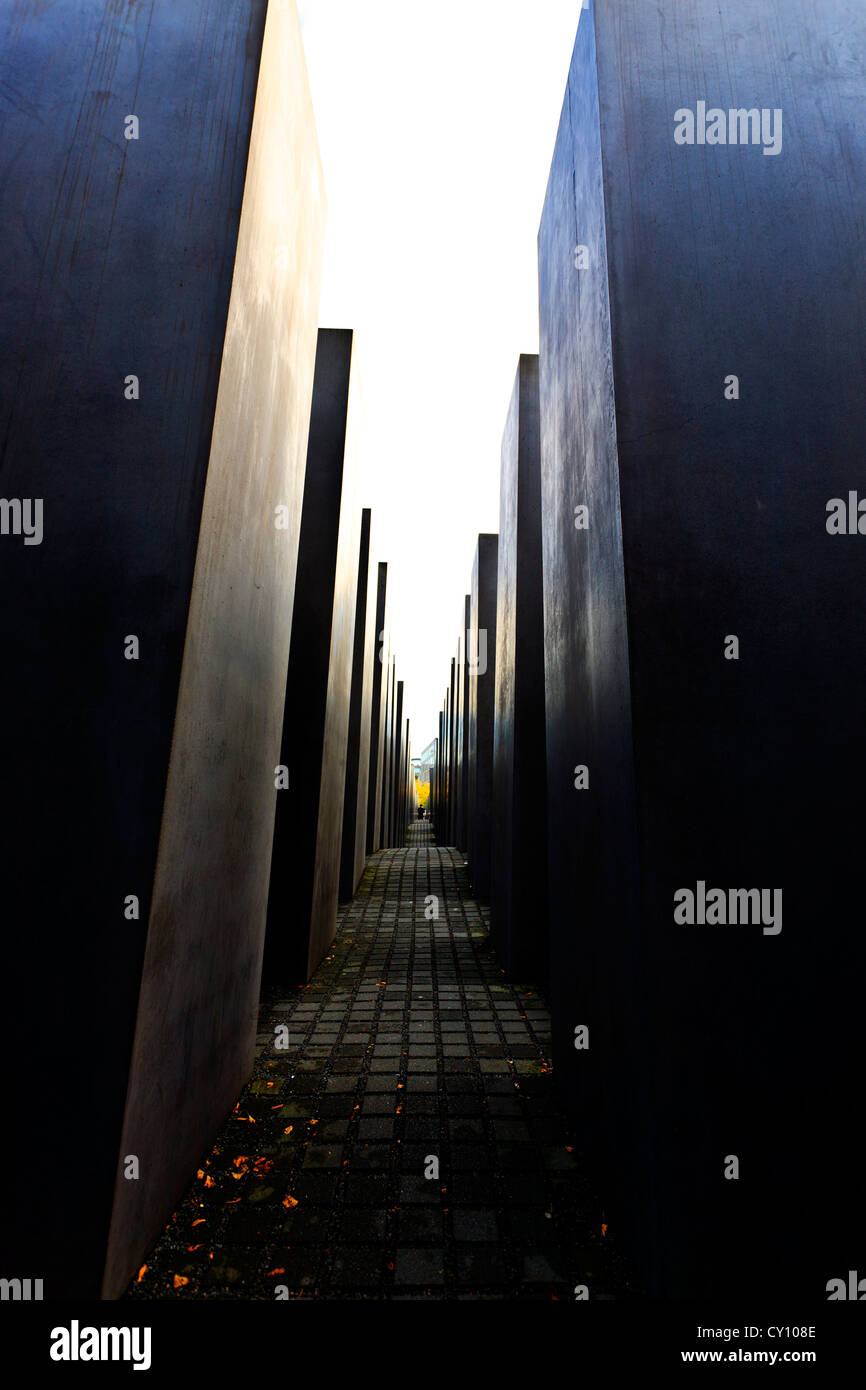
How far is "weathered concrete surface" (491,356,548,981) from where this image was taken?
6453 millimetres

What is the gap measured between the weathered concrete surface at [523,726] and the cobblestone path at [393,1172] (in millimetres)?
843

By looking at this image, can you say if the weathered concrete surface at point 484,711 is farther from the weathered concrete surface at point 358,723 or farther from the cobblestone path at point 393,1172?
the cobblestone path at point 393,1172

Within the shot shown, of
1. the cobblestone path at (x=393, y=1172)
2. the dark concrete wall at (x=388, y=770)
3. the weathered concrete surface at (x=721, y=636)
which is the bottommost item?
the cobblestone path at (x=393, y=1172)

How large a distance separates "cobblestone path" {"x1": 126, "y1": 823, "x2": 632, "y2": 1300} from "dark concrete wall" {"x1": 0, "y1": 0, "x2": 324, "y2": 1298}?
0.96ft

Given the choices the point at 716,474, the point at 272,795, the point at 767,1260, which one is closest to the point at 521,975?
the point at 272,795

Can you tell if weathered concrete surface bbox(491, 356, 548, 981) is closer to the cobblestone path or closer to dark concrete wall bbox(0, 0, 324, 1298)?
the cobblestone path

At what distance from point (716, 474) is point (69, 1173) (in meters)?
3.81

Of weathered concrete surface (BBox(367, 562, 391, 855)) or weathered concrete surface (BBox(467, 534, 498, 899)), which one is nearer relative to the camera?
weathered concrete surface (BBox(467, 534, 498, 899))

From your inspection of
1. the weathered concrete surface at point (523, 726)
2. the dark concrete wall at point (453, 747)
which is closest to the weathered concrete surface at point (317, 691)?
the weathered concrete surface at point (523, 726)

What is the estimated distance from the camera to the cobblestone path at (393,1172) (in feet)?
8.11

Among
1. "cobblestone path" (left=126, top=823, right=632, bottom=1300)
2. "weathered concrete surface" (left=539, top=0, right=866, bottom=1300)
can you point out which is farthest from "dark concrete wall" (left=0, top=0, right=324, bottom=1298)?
"weathered concrete surface" (left=539, top=0, right=866, bottom=1300)

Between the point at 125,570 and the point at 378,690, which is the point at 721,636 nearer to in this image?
the point at 125,570

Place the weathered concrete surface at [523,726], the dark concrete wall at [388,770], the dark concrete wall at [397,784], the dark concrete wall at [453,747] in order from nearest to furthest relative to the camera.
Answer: the weathered concrete surface at [523,726] < the dark concrete wall at [388,770] < the dark concrete wall at [453,747] < the dark concrete wall at [397,784]

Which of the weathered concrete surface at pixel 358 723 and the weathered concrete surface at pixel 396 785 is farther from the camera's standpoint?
the weathered concrete surface at pixel 396 785
